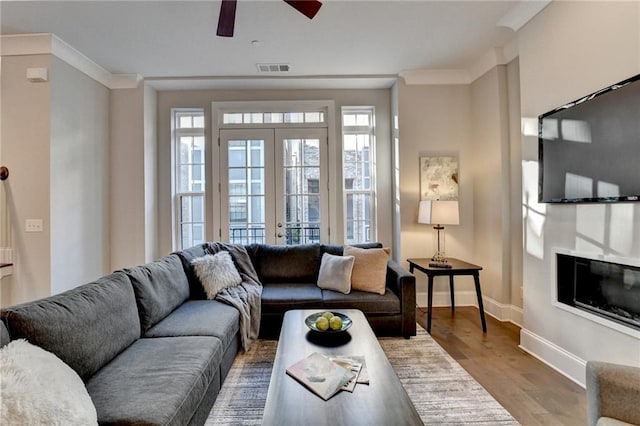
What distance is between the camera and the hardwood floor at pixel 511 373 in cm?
190

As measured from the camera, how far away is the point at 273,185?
4.28m

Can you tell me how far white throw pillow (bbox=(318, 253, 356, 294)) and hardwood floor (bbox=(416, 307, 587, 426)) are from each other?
0.98 m

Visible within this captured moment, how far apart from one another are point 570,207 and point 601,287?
568 millimetres

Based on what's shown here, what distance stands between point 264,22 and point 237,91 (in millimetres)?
1550

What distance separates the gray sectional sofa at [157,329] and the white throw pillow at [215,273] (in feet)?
0.27

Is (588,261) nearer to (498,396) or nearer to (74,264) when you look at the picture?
(498,396)

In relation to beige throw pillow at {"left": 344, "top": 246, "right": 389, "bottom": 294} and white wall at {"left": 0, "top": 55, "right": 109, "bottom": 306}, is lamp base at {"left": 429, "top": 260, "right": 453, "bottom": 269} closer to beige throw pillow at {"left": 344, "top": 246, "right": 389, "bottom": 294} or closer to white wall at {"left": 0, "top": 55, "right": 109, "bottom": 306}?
beige throw pillow at {"left": 344, "top": 246, "right": 389, "bottom": 294}

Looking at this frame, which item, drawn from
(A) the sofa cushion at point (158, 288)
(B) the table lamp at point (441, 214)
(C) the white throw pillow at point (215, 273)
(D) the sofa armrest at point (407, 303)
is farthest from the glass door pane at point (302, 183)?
(A) the sofa cushion at point (158, 288)

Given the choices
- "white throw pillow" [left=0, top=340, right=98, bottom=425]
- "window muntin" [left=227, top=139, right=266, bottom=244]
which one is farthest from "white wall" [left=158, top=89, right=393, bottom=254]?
"white throw pillow" [left=0, top=340, right=98, bottom=425]

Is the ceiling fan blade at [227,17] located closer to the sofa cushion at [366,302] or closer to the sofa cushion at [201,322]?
the sofa cushion at [201,322]

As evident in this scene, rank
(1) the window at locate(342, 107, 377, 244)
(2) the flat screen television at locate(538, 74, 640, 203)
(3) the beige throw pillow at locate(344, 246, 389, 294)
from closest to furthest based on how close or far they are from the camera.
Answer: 1. (2) the flat screen television at locate(538, 74, 640, 203)
2. (3) the beige throw pillow at locate(344, 246, 389, 294)
3. (1) the window at locate(342, 107, 377, 244)

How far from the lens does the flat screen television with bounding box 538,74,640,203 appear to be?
1815 millimetres

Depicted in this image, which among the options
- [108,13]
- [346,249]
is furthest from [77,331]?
[108,13]

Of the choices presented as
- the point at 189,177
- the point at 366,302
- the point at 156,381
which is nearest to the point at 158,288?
the point at 156,381
